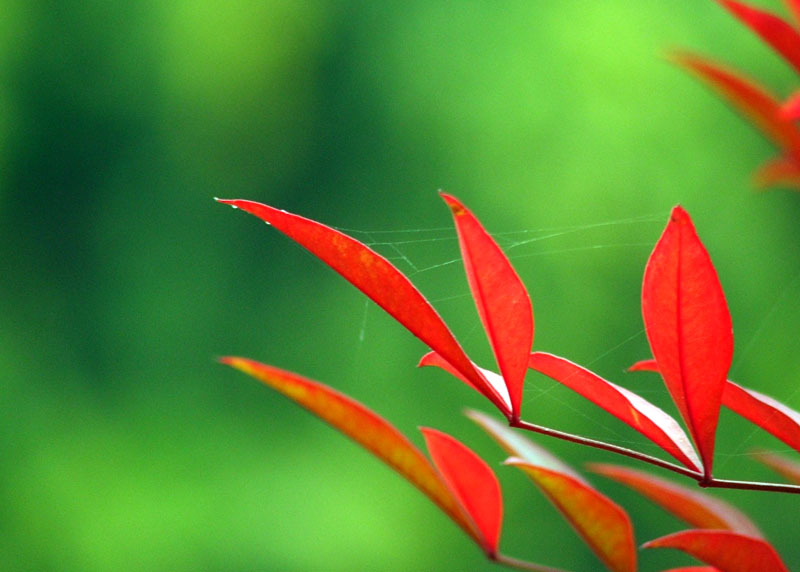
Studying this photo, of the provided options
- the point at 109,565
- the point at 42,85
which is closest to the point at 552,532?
the point at 109,565

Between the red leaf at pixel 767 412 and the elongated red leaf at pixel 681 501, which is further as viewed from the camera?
the elongated red leaf at pixel 681 501

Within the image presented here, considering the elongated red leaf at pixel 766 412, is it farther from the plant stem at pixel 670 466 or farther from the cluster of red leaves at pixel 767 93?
the cluster of red leaves at pixel 767 93

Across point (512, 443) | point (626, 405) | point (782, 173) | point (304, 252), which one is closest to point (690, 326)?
point (626, 405)

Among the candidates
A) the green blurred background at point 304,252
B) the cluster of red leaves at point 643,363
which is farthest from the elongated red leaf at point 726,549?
the green blurred background at point 304,252

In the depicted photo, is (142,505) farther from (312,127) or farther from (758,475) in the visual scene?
(758,475)

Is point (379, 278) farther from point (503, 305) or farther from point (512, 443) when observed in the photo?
point (512, 443)

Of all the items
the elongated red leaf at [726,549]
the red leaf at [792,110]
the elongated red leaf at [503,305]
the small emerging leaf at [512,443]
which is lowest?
the small emerging leaf at [512,443]

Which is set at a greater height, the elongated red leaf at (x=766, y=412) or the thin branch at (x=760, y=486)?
the elongated red leaf at (x=766, y=412)
